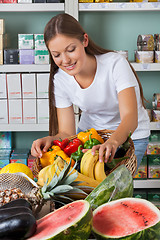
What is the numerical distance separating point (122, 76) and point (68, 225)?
0.95 m

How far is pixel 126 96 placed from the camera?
140 centimetres

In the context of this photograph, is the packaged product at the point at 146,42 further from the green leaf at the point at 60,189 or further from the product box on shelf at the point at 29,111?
the green leaf at the point at 60,189

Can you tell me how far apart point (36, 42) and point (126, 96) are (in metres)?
1.18

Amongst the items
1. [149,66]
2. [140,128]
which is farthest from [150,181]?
[140,128]

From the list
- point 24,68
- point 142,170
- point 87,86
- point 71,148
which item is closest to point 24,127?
point 24,68

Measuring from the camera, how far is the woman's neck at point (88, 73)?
5.00 ft

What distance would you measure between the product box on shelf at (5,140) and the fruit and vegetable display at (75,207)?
1.83 meters

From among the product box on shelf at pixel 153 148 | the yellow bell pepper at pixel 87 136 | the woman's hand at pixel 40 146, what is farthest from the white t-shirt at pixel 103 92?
the product box on shelf at pixel 153 148

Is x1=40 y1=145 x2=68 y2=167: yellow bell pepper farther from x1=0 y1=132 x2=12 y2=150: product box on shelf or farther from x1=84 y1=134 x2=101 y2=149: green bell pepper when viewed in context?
x1=0 y1=132 x2=12 y2=150: product box on shelf

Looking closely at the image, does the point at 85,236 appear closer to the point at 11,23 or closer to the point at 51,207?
the point at 51,207

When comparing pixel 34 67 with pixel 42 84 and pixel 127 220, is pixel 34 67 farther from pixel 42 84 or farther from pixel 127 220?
pixel 127 220

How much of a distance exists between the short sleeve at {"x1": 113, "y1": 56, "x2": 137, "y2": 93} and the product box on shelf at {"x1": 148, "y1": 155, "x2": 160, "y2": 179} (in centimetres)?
131

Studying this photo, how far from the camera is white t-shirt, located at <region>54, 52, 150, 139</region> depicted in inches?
57.6

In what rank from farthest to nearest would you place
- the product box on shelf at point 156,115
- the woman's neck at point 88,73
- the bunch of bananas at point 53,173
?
the product box on shelf at point 156,115 < the woman's neck at point 88,73 < the bunch of bananas at point 53,173
